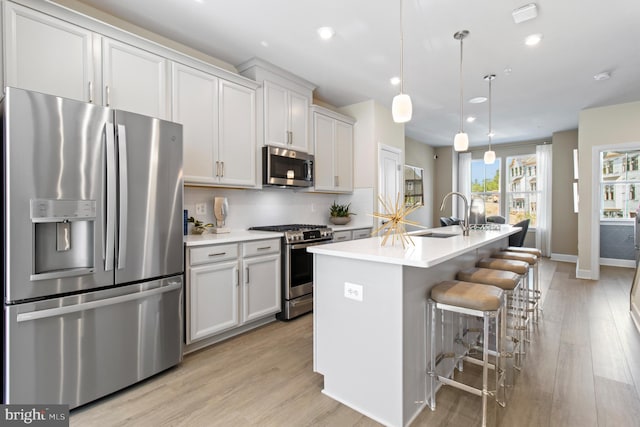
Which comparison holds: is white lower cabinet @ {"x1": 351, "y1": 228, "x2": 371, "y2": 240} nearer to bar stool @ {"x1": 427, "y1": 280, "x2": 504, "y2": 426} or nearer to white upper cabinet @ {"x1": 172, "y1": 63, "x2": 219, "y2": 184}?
white upper cabinet @ {"x1": 172, "y1": 63, "x2": 219, "y2": 184}

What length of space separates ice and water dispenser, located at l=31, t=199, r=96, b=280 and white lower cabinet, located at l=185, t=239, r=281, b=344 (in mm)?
717

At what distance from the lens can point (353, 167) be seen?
15.5 ft

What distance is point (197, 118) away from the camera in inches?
112

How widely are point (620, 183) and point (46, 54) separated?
8.34 meters

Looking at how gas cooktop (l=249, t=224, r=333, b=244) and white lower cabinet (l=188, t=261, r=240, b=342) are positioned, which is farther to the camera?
gas cooktop (l=249, t=224, r=333, b=244)

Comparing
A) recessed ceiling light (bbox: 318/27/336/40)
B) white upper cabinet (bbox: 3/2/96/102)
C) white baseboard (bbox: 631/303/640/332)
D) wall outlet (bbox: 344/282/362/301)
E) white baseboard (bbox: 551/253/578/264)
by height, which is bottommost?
white baseboard (bbox: 631/303/640/332)

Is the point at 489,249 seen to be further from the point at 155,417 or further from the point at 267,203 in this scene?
the point at 155,417

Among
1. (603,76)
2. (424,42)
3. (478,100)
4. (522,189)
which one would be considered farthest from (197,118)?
(522,189)

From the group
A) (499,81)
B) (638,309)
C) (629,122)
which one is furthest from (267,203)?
(629,122)

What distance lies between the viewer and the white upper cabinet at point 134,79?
2.29 metres

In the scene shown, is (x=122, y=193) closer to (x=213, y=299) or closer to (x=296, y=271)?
(x=213, y=299)

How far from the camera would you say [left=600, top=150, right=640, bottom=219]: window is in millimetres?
5662

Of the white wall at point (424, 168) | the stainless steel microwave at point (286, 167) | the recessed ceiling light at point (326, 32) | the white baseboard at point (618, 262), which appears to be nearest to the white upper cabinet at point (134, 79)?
the stainless steel microwave at point (286, 167)

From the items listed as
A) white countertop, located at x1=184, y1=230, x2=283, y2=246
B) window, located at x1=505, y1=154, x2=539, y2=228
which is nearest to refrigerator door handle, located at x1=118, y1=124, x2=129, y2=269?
white countertop, located at x1=184, y1=230, x2=283, y2=246
